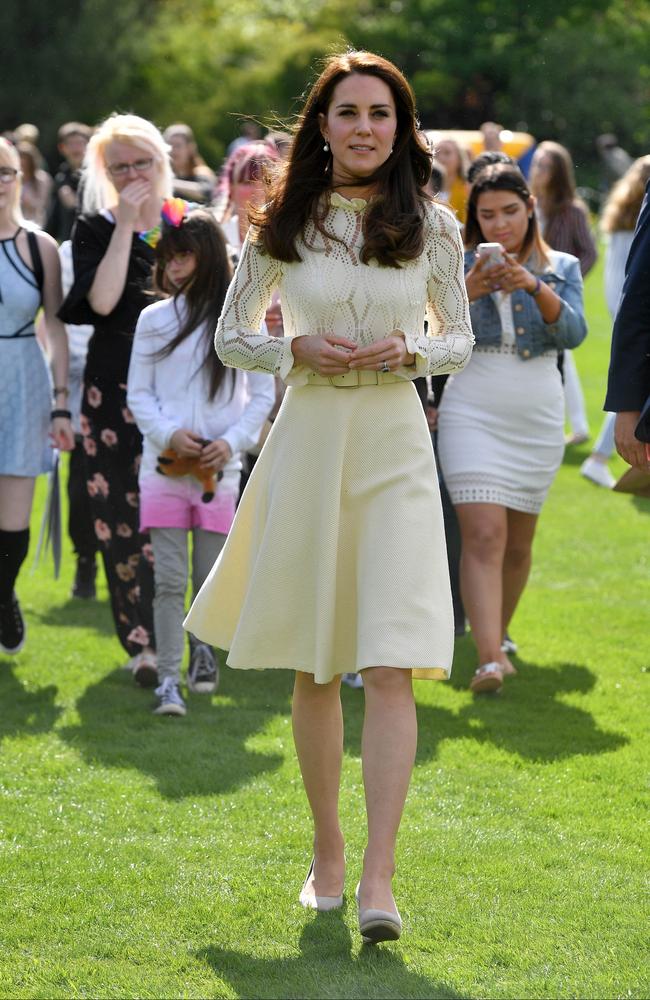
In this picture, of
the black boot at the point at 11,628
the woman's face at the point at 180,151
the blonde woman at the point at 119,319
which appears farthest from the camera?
the woman's face at the point at 180,151

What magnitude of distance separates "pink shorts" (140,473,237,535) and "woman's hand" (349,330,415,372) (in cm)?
283

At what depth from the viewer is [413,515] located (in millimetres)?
4520

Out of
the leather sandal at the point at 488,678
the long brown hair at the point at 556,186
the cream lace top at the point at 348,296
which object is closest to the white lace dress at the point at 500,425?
the leather sandal at the point at 488,678

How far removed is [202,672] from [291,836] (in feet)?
7.62

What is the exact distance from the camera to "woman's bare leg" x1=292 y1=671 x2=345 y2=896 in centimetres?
473

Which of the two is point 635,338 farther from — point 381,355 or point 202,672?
point 202,672

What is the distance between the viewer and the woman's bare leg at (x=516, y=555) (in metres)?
7.80

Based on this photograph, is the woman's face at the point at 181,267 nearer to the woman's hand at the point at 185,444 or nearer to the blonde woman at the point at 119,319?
the blonde woman at the point at 119,319

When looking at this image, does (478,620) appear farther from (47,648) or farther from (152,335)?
(47,648)

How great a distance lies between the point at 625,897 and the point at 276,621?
4.32ft

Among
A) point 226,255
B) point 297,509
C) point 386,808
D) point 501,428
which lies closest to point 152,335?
point 226,255

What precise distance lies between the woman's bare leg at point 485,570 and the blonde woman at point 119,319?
156 centimetres

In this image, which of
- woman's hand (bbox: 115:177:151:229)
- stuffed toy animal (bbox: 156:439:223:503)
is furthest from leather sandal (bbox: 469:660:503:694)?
woman's hand (bbox: 115:177:151:229)

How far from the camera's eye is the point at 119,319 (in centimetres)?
768
